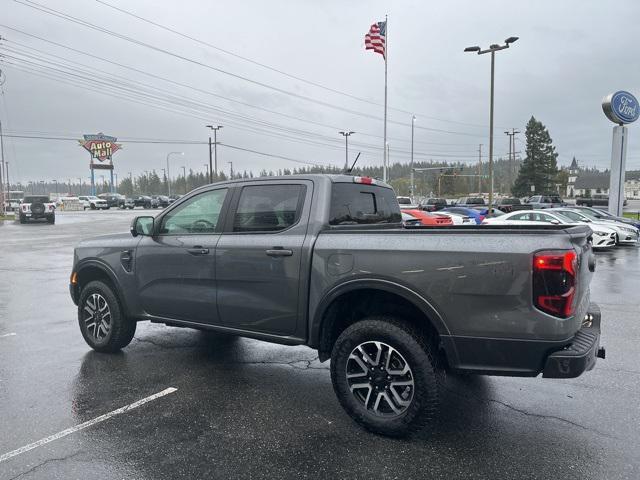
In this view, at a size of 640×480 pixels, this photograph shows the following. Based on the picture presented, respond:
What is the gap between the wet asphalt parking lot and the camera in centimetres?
307

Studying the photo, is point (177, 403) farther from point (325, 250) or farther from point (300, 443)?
point (325, 250)

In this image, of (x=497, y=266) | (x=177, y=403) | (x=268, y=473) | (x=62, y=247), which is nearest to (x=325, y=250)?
(x=497, y=266)

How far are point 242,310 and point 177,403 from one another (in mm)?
951

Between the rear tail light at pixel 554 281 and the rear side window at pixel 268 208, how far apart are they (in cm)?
193

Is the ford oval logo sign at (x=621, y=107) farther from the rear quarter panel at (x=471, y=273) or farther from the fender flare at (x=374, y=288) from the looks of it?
the fender flare at (x=374, y=288)

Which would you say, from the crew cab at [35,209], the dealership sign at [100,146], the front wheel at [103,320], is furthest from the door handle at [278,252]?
the dealership sign at [100,146]

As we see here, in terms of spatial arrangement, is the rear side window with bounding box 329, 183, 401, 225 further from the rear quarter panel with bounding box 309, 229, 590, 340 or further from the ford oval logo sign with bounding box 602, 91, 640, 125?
the ford oval logo sign with bounding box 602, 91, 640, 125

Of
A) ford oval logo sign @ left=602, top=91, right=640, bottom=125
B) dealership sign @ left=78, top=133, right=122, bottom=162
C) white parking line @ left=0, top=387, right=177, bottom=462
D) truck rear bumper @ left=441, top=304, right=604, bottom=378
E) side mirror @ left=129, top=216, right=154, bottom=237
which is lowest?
white parking line @ left=0, top=387, right=177, bottom=462

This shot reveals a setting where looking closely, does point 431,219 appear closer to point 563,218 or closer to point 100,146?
point 563,218

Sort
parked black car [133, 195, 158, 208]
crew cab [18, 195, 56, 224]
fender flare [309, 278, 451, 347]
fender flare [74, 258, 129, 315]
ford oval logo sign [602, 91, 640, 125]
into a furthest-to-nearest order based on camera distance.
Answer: parked black car [133, 195, 158, 208]
crew cab [18, 195, 56, 224]
ford oval logo sign [602, 91, 640, 125]
fender flare [74, 258, 129, 315]
fender flare [309, 278, 451, 347]

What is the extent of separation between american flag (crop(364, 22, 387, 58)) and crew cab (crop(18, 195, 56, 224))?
2459 cm

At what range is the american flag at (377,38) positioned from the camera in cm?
3014

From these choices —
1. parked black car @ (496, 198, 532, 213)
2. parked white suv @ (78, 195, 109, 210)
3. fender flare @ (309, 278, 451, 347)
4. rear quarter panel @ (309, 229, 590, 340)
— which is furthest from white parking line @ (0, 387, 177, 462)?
parked white suv @ (78, 195, 109, 210)

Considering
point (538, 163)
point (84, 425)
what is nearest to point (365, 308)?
point (84, 425)
